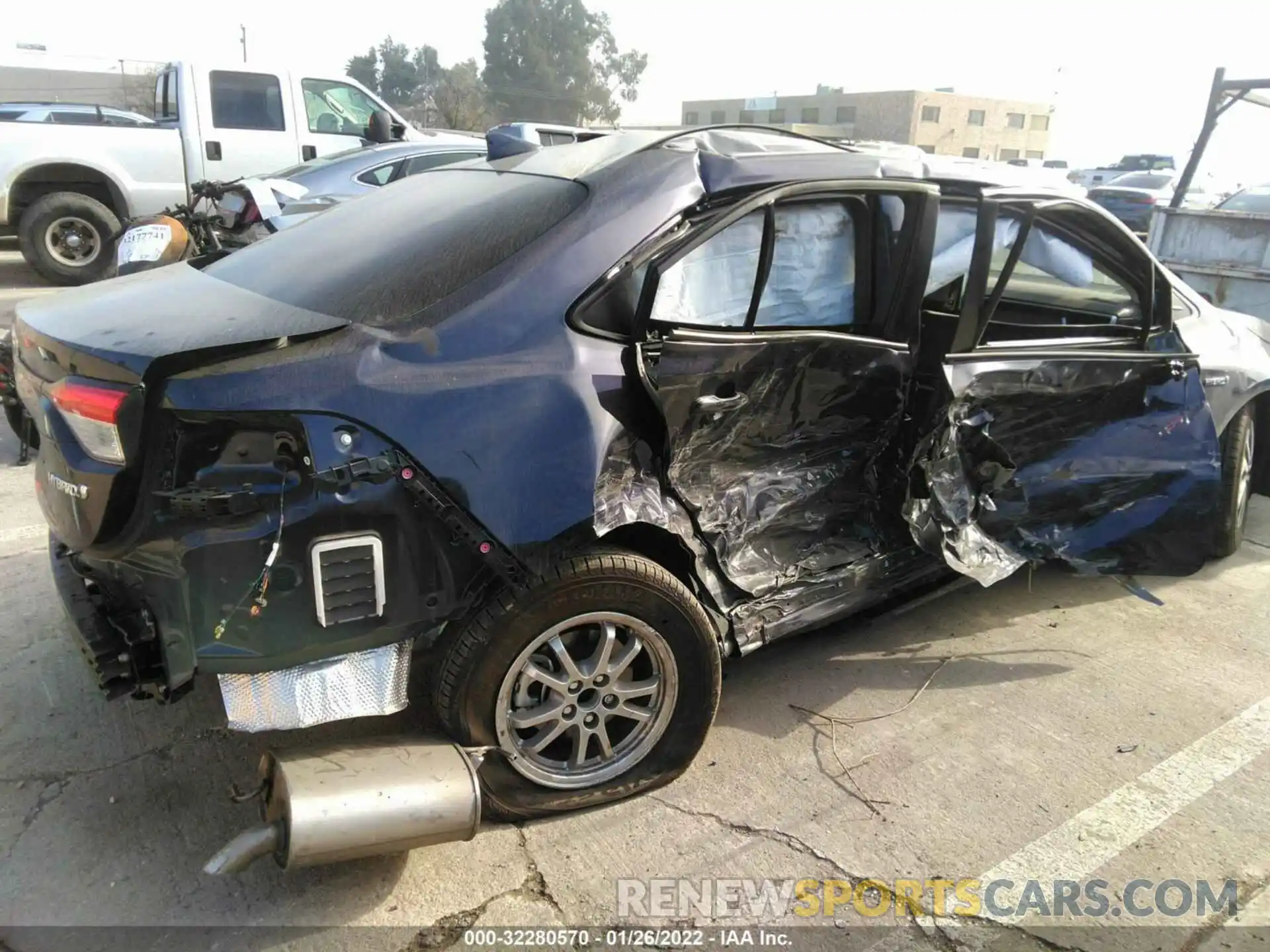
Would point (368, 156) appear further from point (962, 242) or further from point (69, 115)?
point (962, 242)

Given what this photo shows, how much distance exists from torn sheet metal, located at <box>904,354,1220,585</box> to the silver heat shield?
2.01 m

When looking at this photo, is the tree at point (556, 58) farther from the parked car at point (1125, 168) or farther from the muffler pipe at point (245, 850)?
the muffler pipe at point (245, 850)

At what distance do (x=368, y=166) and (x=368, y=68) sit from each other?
6337 cm

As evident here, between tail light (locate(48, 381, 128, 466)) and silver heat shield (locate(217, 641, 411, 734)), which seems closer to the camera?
tail light (locate(48, 381, 128, 466))

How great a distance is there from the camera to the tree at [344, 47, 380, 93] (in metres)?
62.9

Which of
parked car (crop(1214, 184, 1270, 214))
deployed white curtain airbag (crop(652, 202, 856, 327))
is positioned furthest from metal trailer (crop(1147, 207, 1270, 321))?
deployed white curtain airbag (crop(652, 202, 856, 327))

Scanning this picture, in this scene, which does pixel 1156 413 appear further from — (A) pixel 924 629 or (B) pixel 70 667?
(B) pixel 70 667

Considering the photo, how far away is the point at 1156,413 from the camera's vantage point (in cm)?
364

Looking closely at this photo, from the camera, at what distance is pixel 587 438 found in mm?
2453

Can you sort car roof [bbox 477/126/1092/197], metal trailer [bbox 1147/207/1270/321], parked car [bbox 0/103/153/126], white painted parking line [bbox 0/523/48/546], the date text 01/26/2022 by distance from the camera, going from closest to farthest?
the date text 01/26/2022 → car roof [bbox 477/126/1092/197] → white painted parking line [bbox 0/523/48/546] → metal trailer [bbox 1147/207/1270/321] → parked car [bbox 0/103/153/126]

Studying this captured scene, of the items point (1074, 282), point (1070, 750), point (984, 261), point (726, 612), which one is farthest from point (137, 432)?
point (1074, 282)

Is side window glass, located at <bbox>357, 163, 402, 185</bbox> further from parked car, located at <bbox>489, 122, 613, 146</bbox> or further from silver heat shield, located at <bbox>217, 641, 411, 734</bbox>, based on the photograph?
silver heat shield, located at <bbox>217, 641, 411, 734</bbox>

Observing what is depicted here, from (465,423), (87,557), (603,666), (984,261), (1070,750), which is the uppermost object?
(984,261)

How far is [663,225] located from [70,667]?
2548 mm
